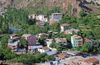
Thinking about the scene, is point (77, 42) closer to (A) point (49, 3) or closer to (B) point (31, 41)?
(B) point (31, 41)

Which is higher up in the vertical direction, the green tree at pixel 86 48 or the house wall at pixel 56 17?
the house wall at pixel 56 17

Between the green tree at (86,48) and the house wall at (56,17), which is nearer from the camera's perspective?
the green tree at (86,48)

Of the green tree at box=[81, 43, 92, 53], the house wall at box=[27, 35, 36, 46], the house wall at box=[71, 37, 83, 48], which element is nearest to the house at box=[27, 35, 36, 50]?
the house wall at box=[27, 35, 36, 46]

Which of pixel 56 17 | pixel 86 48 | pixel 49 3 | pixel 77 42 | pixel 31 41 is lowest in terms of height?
pixel 86 48

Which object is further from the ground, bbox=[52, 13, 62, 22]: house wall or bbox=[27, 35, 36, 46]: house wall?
bbox=[52, 13, 62, 22]: house wall

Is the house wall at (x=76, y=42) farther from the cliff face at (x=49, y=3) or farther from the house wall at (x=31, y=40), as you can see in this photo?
the cliff face at (x=49, y=3)

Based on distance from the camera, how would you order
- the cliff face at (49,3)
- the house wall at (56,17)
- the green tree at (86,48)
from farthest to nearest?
the cliff face at (49,3) → the house wall at (56,17) → the green tree at (86,48)

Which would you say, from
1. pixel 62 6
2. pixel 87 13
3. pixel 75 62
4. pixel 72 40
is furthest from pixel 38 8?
pixel 75 62

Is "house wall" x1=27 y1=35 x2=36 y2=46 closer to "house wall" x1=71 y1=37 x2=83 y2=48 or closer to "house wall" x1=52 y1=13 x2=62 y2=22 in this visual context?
"house wall" x1=71 y1=37 x2=83 y2=48

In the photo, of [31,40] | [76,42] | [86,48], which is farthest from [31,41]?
[86,48]

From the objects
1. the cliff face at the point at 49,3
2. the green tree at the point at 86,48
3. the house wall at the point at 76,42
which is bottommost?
the green tree at the point at 86,48

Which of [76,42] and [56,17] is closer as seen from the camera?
[76,42]

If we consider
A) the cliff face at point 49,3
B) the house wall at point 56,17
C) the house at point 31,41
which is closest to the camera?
the house at point 31,41

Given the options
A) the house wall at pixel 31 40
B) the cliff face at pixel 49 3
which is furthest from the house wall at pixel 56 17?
the house wall at pixel 31 40
